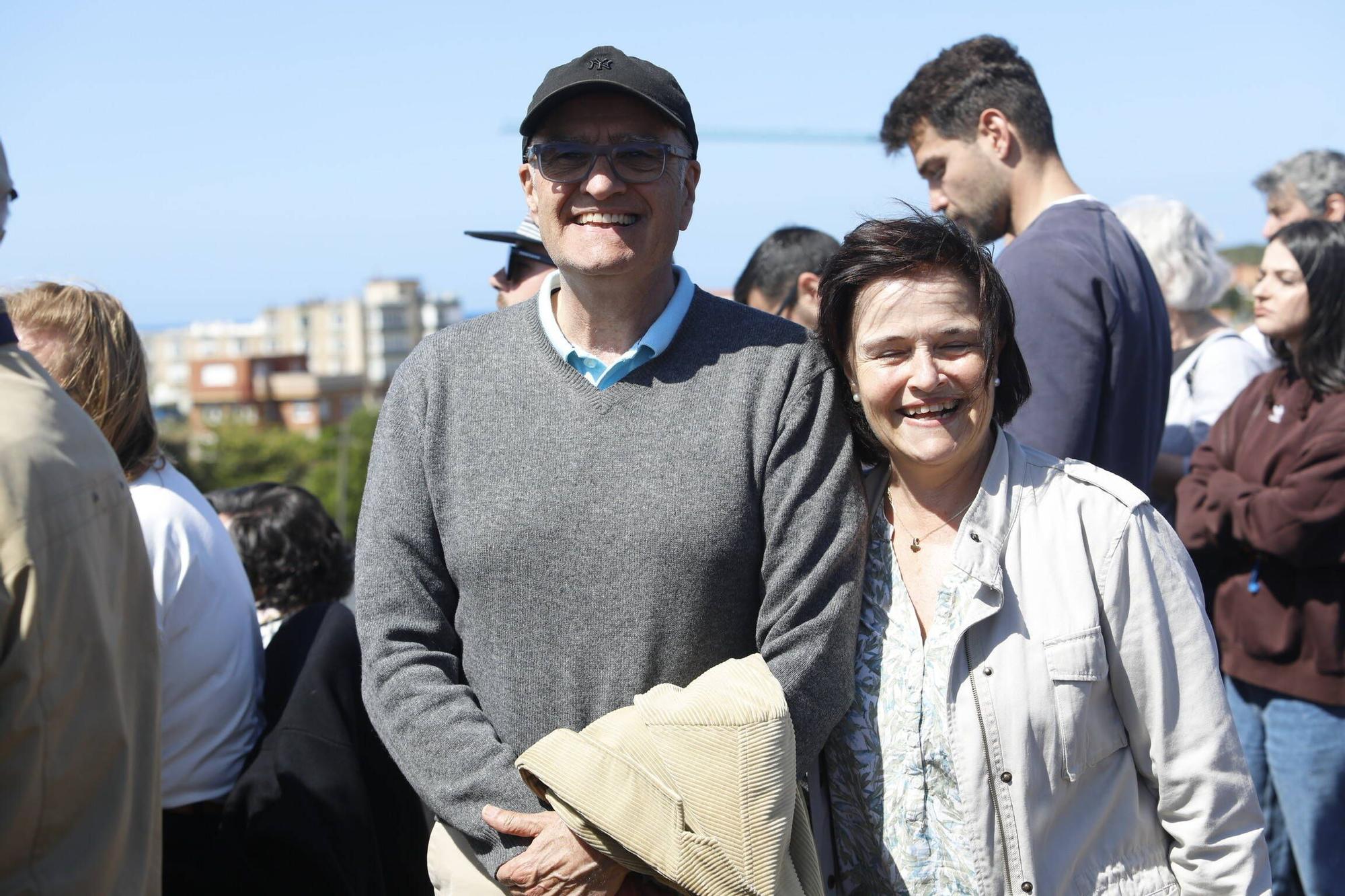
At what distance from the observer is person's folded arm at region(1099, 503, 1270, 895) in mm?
2115

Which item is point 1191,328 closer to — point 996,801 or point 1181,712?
point 1181,712

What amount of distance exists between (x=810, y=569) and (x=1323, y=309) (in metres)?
2.45

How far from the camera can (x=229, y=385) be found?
360 feet

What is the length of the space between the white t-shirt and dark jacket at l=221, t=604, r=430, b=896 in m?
0.09

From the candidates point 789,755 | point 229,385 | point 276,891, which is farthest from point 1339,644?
point 229,385

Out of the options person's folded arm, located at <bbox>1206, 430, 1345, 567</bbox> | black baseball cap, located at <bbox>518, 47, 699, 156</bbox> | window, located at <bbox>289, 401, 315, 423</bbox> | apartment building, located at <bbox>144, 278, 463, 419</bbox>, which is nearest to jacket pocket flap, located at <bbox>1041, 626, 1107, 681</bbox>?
black baseball cap, located at <bbox>518, 47, 699, 156</bbox>

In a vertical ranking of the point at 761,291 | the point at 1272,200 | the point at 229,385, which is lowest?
the point at 229,385

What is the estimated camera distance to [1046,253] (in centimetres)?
304

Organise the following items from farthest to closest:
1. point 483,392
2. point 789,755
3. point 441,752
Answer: point 483,392 → point 441,752 → point 789,755

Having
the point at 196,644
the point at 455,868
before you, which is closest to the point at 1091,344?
the point at 455,868

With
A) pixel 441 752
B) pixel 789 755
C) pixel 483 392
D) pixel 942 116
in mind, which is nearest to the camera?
pixel 789 755

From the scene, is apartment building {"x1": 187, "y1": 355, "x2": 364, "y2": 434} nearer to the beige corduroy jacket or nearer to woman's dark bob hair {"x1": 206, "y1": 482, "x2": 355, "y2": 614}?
woman's dark bob hair {"x1": 206, "y1": 482, "x2": 355, "y2": 614}

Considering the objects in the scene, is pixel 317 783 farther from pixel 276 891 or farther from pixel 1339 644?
pixel 1339 644

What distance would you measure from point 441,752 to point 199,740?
85cm
